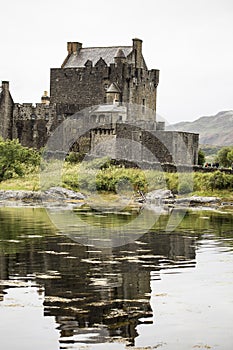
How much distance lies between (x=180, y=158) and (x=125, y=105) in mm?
7034

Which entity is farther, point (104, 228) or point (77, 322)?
point (104, 228)

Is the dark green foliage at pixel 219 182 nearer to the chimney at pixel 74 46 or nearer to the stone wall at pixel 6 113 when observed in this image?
the stone wall at pixel 6 113

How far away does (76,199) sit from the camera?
161 feet

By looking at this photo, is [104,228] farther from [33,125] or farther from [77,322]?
[33,125]

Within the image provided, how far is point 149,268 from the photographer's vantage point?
21156 mm

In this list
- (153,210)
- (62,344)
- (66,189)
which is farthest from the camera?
(66,189)

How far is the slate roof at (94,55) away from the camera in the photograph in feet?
209

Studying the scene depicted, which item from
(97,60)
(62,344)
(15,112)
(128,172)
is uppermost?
(97,60)

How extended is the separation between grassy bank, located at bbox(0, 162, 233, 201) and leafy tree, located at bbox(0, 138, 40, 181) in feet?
2.27

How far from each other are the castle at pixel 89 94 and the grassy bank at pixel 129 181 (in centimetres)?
418

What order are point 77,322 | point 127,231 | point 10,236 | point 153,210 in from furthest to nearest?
point 153,210
point 127,231
point 10,236
point 77,322

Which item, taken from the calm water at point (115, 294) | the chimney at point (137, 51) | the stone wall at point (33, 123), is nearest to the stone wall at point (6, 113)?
the stone wall at point (33, 123)

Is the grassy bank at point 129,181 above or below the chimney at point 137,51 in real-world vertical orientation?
below

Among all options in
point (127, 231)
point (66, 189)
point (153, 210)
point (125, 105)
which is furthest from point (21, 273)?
point (125, 105)
